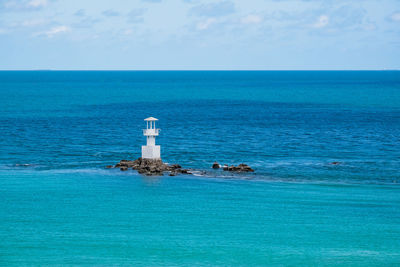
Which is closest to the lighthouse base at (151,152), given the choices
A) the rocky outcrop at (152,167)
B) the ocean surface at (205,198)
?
the rocky outcrop at (152,167)

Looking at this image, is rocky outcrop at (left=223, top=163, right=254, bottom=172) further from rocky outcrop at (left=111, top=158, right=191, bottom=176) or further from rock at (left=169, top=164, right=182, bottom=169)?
rock at (left=169, top=164, right=182, bottom=169)

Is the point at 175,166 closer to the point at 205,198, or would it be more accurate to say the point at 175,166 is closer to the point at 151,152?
the point at 151,152

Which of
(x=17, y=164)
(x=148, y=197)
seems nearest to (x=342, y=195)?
(x=148, y=197)

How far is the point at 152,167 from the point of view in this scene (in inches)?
2552

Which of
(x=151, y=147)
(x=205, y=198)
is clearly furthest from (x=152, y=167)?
(x=205, y=198)

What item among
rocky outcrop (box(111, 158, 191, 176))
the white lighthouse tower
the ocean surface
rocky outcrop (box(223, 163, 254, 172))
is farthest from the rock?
rocky outcrop (box(223, 163, 254, 172))

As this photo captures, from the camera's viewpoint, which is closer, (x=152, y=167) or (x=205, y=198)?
(x=205, y=198)

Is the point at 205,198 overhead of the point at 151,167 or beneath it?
beneath

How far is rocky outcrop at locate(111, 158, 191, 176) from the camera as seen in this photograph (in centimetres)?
6456

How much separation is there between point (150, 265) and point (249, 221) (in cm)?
1169

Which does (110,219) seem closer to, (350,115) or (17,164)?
(17,164)

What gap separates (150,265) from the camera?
37906 millimetres

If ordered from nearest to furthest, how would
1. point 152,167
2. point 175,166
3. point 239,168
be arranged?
point 152,167 < point 175,166 < point 239,168

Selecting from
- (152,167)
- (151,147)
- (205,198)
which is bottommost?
(205,198)
